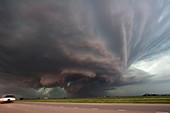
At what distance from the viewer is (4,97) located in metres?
56.4
